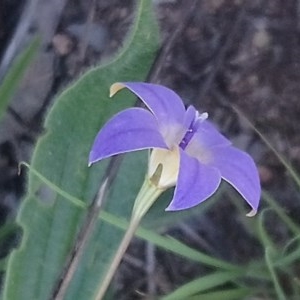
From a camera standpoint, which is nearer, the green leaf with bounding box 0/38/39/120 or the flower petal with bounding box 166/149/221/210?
the flower petal with bounding box 166/149/221/210

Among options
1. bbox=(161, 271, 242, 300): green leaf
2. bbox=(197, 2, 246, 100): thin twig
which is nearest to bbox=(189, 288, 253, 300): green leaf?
bbox=(161, 271, 242, 300): green leaf

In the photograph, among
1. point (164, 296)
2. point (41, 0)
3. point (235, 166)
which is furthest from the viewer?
point (41, 0)

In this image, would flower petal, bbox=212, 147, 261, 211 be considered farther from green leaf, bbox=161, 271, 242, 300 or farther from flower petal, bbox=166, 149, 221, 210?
green leaf, bbox=161, 271, 242, 300

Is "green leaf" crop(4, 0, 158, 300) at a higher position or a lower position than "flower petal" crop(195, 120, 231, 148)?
lower

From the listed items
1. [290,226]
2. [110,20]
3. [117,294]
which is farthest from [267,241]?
[110,20]

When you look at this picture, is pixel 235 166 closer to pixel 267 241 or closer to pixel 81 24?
pixel 267 241

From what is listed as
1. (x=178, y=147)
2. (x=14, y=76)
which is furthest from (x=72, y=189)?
(x=178, y=147)

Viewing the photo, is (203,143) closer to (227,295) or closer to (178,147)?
(178,147)
